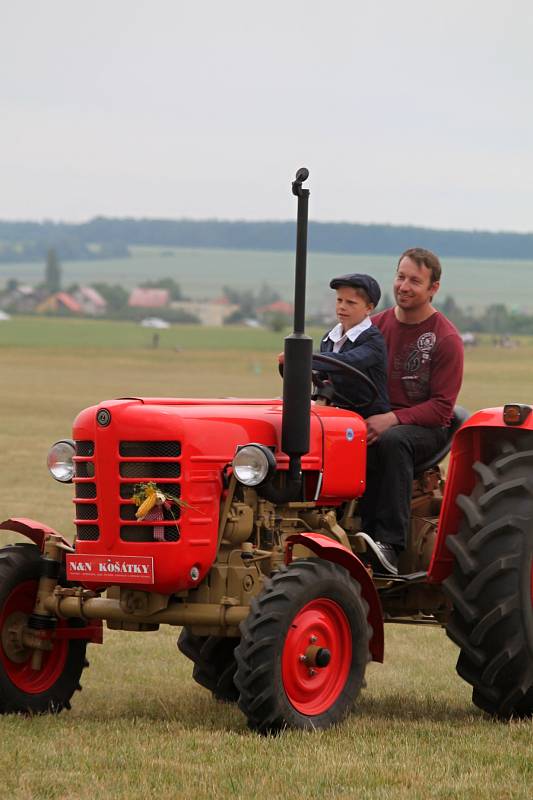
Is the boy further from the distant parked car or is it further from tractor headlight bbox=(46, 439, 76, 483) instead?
the distant parked car

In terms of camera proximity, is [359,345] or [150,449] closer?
[150,449]

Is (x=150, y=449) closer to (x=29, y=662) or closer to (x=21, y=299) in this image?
(x=29, y=662)

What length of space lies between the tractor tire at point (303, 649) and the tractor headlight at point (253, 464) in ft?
1.39

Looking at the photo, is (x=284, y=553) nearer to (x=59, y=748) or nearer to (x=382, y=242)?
(x=59, y=748)

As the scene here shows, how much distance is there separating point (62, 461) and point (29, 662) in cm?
102

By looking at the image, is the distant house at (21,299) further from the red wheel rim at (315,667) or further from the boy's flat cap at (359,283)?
the red wheel rim at (315,667)

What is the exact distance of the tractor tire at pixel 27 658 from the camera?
741cm

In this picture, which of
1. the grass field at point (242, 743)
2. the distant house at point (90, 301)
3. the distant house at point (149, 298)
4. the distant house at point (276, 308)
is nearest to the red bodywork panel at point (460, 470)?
the grass field at point (242, 743)

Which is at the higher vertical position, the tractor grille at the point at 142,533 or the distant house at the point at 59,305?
the tractor grille at the point at 142,533

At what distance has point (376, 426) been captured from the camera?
770cm

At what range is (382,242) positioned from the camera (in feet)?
522

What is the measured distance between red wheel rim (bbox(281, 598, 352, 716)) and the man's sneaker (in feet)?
2.06

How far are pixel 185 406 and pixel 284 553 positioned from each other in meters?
0.83

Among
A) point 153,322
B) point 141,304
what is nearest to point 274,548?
point 153,322
